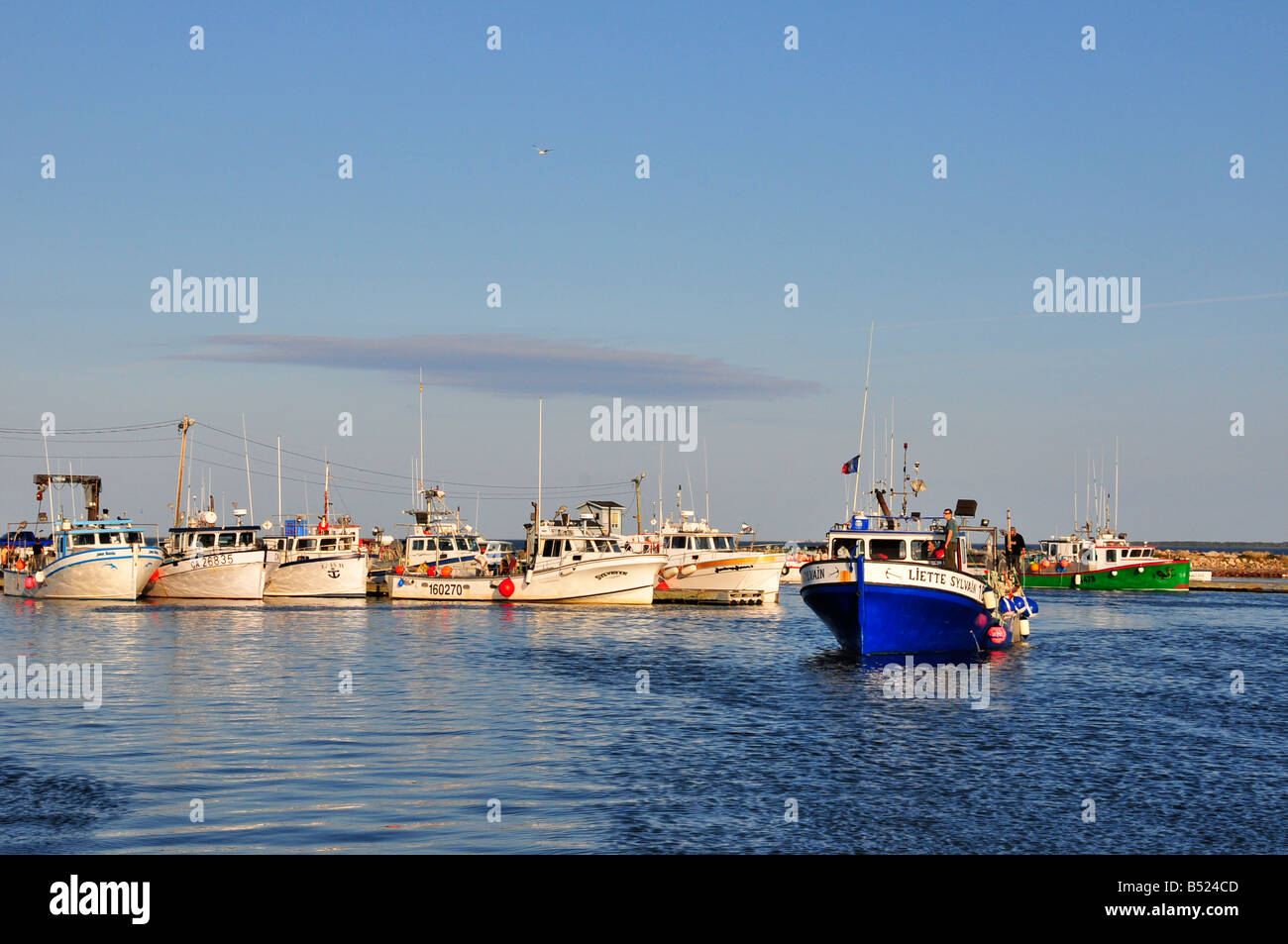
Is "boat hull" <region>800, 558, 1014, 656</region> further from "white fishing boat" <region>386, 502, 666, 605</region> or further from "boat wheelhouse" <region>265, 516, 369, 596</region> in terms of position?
"boat wheelhouse" <region>265, 516, 369, 596</region>

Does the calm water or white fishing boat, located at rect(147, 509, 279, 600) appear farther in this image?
white fishing boat, located at rect(147, 509, 279, 600)

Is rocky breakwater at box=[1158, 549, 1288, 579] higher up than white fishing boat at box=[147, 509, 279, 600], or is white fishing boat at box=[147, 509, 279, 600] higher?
white fishing boat at box=[147, 509, 279, 600]

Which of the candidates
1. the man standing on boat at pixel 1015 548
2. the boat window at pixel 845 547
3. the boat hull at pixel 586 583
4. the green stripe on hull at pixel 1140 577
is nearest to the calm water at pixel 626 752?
the boat window at pixel 845 547

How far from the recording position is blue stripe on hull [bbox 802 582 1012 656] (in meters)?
35.0

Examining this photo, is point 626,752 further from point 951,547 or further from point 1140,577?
point 1140,577

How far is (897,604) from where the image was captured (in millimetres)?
35031

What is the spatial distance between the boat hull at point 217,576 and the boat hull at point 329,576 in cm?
338

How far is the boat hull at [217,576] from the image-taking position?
210 ft

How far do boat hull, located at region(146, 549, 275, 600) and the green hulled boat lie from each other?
5655cm

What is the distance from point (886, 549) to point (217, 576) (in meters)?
40.0

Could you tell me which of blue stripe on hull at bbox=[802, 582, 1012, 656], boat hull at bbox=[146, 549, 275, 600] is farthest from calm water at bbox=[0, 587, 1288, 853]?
boat hull at bbox=[146, 549, 275, 600]

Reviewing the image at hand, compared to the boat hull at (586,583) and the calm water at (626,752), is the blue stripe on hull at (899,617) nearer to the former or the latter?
the calm water at (626,752)
